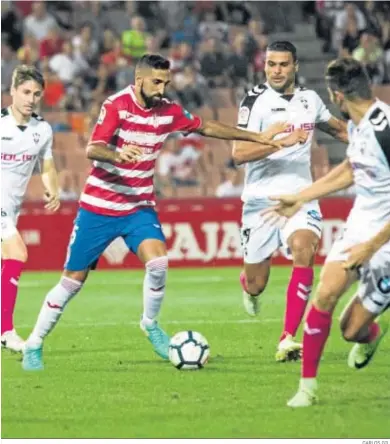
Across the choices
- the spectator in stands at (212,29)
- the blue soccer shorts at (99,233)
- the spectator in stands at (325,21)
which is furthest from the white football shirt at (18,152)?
the spectator in stands at (325,21)

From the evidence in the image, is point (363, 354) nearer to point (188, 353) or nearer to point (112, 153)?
point (188, 353)

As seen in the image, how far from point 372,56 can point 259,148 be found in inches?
511

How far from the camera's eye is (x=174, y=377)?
992 cm

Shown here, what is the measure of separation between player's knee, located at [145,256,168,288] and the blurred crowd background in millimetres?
9049

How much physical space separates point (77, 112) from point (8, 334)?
1001 centimetres

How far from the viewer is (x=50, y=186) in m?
11.3

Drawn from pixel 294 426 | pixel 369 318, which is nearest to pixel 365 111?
pixel 369 318

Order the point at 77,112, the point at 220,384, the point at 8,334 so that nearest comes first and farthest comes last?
the point at 220,384 < the point at 8,334 < the point at 77,112

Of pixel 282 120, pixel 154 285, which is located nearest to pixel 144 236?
pixel 154 285

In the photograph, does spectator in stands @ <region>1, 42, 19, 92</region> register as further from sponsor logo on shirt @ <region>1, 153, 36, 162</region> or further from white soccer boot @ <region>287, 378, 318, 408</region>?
white soccer boot @ <region>287, 378, 318, 408</region>

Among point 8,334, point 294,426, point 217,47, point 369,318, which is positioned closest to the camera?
point 294,426

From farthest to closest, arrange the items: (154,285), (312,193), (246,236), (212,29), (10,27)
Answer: (212,29), (10,27), (246,236), (154,285), (312,193)

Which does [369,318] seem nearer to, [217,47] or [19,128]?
[19,128]

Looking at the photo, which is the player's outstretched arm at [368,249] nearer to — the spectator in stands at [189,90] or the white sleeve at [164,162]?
the white sleeve at [164,162]
